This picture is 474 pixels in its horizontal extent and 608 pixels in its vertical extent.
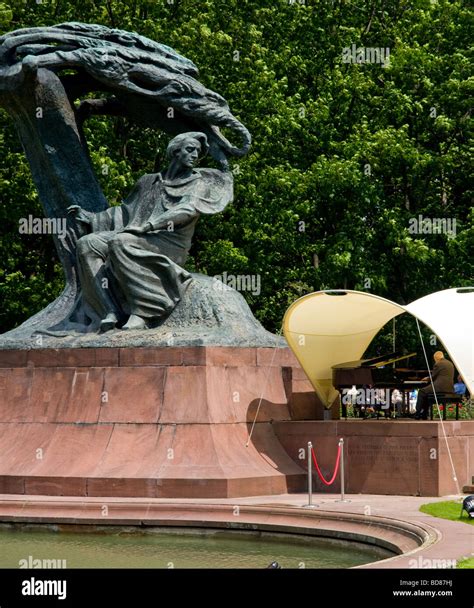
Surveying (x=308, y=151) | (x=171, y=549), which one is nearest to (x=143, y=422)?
(x=171, y=549)

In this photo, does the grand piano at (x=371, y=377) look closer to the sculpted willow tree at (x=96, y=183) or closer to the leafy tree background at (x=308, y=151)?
the sculpted willow tree at (x=96, y=183)

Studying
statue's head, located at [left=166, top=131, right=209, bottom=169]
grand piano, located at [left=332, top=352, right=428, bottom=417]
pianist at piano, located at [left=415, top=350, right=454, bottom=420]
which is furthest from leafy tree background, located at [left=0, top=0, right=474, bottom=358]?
pianist at piano, located at [left=415, top=350, right=454, bottom=420]

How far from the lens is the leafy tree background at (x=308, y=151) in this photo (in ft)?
101

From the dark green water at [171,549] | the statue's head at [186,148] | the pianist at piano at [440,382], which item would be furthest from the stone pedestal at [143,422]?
the statue's head at [186,148]

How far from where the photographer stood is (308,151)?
3272cm

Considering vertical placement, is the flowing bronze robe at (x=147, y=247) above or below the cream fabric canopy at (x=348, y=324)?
above

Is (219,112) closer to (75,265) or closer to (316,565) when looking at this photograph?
(75,265)

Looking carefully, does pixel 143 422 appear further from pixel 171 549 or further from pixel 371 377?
pixel 171 549

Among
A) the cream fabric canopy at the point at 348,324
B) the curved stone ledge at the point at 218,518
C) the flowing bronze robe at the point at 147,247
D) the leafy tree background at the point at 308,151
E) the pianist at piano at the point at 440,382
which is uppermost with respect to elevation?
the leafy tree background at the point at 308,151

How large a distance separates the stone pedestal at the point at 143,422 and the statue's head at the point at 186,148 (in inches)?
125

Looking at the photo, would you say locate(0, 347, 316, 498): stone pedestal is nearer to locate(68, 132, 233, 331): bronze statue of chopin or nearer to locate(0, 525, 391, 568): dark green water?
locate(68, 132, 233, 331): bronze statue of chopin

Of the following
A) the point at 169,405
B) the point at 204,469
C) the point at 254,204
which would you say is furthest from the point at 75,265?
the point at 254,204

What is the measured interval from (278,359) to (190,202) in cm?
279

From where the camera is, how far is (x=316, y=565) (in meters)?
11.6
